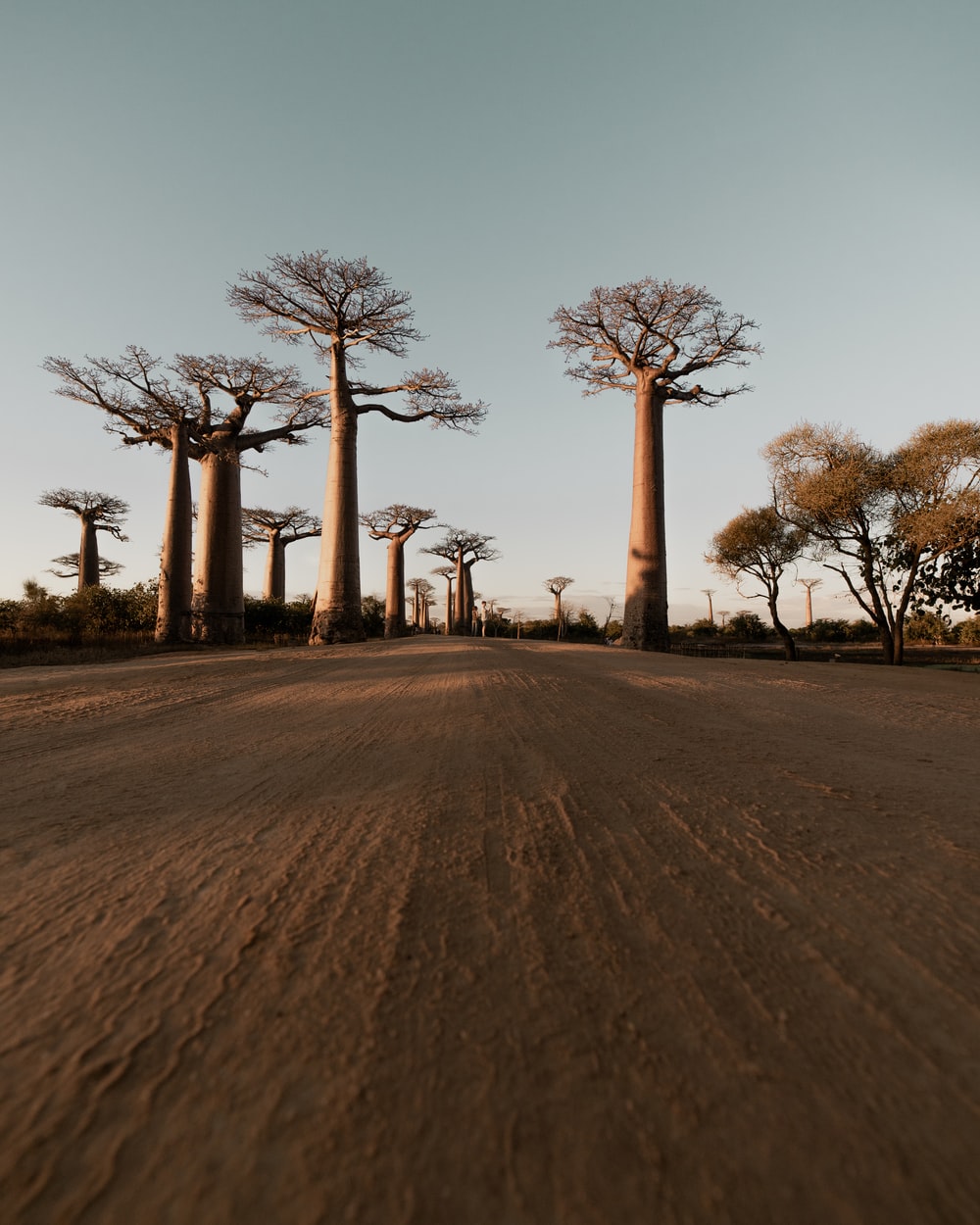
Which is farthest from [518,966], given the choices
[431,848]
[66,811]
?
[66,811]

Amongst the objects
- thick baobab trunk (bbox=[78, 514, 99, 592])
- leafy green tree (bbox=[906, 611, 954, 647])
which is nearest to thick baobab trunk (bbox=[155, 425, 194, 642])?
thick baobab trunk (bbox=[78, 514, 99, 592])

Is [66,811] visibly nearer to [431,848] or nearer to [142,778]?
[142,778]

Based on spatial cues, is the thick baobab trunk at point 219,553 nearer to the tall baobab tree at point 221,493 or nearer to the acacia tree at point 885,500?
the tall baobab tree at point 221,493

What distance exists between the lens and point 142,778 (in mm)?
1947

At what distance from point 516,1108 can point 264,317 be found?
61.3 ft

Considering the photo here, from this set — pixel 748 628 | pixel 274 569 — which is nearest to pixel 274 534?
pixel 274 569

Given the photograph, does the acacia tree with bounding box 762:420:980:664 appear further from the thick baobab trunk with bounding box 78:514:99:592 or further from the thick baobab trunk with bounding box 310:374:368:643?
the thick baobab trunk with bounding box 78:514:99:592

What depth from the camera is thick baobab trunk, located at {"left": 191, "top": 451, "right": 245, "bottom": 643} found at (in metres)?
16.5

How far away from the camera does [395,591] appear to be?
32.8m

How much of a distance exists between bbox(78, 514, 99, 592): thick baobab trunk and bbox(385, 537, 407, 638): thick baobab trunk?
50.7ft

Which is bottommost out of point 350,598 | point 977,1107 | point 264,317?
point 977,1107

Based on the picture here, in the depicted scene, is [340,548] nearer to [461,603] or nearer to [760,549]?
[760,549]

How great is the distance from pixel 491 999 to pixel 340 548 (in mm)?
15538

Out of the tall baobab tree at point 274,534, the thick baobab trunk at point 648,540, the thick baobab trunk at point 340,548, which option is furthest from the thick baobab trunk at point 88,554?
the thick baobab trunk at point 648,540
